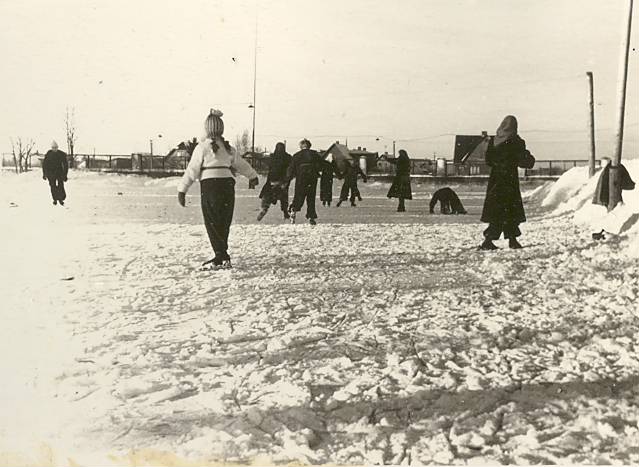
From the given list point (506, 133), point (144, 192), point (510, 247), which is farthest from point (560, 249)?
point (144, 192)

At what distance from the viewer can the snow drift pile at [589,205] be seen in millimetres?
7219

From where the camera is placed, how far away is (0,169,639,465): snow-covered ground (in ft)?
7.58

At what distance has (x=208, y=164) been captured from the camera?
5.76m

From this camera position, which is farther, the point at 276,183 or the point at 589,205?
the point at 589,205

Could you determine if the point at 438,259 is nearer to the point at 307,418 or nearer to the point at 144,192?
the point at 307,418

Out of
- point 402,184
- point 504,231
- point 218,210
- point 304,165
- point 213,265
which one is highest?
Result: point 304,165

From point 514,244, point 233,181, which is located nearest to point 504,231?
point 514,244

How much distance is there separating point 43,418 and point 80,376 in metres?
0.32

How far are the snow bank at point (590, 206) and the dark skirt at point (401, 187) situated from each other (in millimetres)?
2675

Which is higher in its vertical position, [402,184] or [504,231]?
[402,184]

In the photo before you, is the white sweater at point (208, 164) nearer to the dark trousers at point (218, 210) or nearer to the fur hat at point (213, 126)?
the dark trousers at point (218, 210)

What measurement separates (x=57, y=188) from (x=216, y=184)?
706 centimetres

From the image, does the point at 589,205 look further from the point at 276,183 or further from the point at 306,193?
the point at 276,183

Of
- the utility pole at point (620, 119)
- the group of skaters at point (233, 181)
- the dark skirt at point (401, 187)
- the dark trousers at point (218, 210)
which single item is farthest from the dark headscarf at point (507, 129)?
the dark skirt at point (401, 187)
